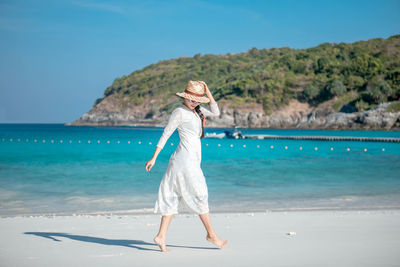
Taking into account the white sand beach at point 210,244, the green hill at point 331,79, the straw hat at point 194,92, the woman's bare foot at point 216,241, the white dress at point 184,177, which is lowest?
the white sand beach at point 210,244

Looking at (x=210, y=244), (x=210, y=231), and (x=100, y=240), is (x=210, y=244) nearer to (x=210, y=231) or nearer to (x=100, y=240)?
(x=210, y=231)

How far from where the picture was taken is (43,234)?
6188 millimetres

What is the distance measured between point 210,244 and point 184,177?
3.78 ft

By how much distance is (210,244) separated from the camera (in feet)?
18.3

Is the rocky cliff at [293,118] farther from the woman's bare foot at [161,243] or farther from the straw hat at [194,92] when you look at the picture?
the woman's bare foot at [161,243]

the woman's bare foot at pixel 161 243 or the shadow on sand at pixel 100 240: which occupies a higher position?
the woman's bare foot at pixel 161 243

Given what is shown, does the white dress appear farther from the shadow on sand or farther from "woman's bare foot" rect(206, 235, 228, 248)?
the shadow on sand

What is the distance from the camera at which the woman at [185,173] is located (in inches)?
194

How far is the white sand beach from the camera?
4.71 metres

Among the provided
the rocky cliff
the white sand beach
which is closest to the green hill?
the rocky cliff

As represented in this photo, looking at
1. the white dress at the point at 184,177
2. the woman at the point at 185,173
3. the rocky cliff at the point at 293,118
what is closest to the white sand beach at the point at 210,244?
the woman at the point at 185,173

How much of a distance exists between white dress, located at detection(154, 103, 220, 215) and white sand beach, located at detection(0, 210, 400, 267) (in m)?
Result: 0.56

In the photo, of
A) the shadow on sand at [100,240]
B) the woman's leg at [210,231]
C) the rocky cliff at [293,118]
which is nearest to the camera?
the woman's leg at [210,231]

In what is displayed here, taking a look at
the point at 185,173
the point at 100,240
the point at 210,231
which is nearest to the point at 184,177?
the point at 185,173
